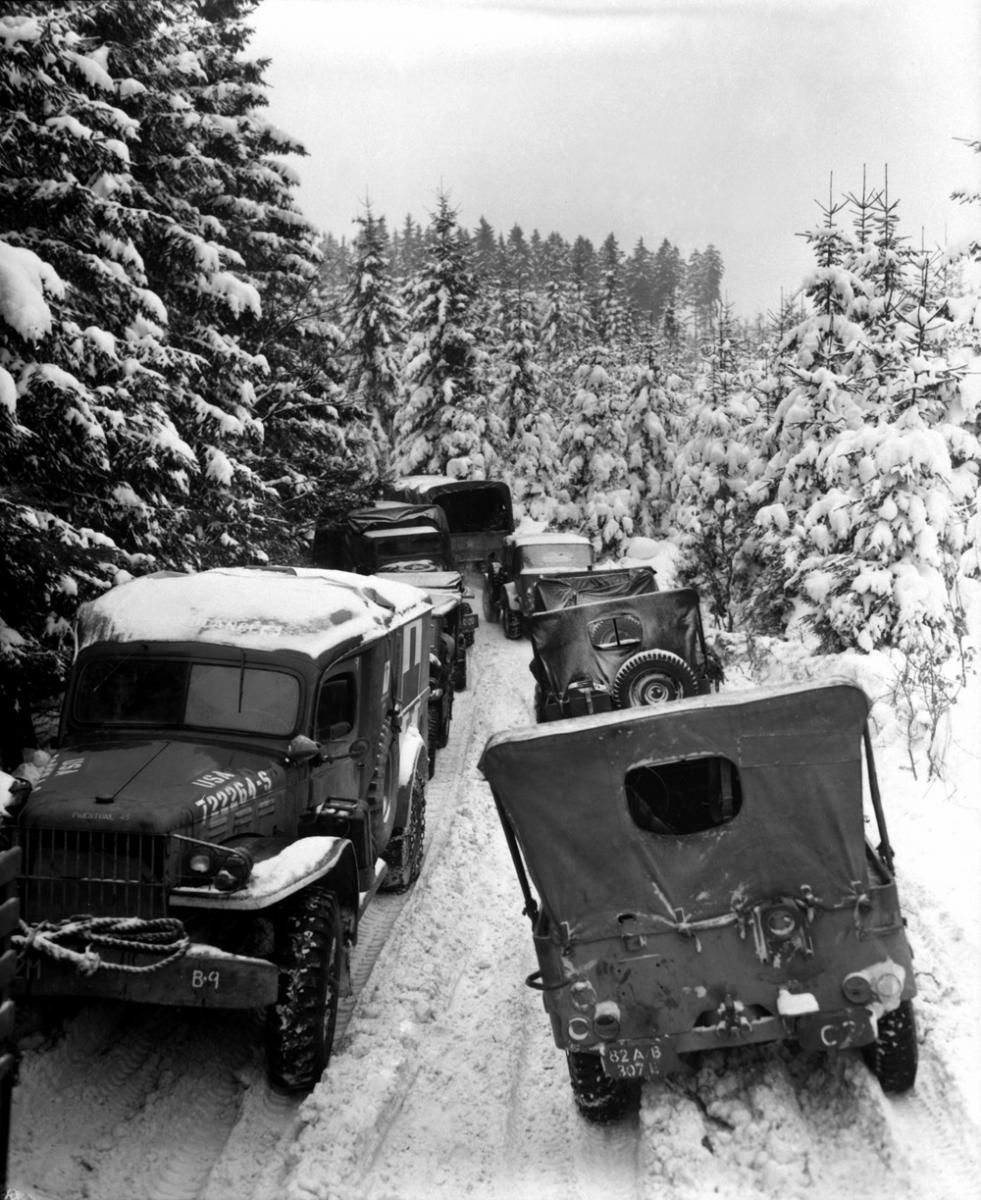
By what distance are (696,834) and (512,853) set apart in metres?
0.94

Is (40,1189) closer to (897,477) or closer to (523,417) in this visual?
(897,477)

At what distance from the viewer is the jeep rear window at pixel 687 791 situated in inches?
234

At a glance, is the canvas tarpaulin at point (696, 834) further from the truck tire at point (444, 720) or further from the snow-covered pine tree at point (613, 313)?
the snow-covered pine tree at point (613, 313)

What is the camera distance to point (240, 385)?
14945 millimetres

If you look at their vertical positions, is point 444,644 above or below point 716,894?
below

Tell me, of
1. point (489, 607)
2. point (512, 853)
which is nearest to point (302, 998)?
point (512, 853)

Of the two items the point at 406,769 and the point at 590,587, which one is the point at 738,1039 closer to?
the point at 406,769

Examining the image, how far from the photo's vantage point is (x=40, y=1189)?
14.8 feet

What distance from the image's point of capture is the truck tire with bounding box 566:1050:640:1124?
4.76 m

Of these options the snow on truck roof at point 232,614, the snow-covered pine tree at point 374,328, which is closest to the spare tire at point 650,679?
the snow on truck roof at point 232,614

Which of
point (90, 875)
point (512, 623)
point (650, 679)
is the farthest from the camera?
point (512, 623)

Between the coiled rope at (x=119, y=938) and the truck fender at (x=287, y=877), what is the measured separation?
17 centimetres

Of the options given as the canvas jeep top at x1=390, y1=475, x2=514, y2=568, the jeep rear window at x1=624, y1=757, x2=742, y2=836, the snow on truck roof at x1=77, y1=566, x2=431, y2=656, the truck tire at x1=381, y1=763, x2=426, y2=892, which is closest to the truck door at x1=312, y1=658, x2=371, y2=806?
the snow on truck roof at x1=77, y1=566, x2=431, y2=656

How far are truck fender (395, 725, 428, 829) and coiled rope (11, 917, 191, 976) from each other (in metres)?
3.27
